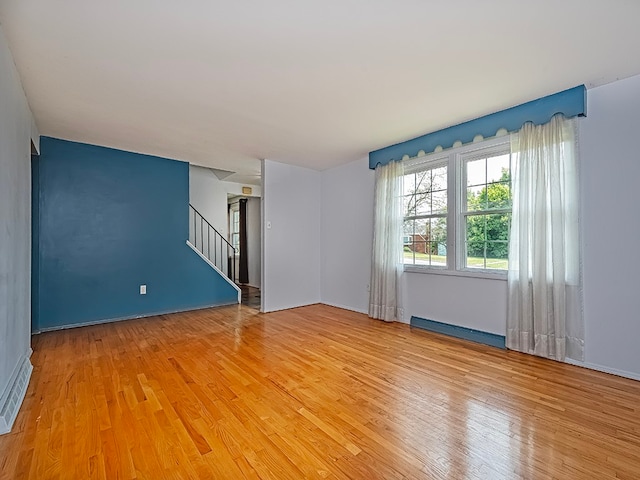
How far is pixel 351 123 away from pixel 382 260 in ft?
6.39

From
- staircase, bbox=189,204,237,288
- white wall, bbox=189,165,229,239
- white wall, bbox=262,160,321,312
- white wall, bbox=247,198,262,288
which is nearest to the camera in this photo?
white wall, bbox=262,160,321,312

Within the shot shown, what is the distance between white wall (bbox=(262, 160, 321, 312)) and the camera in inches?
193

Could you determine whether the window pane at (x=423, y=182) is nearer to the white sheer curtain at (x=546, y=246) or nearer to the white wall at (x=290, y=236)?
the white sheer curtain at (x=546, y=246)

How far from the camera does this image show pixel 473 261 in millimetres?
3535

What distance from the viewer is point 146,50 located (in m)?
2.05

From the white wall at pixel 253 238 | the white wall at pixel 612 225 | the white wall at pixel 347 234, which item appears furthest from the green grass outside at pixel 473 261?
the white wall at pixel 253 238

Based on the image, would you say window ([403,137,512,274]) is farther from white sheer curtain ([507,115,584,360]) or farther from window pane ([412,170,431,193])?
white sheer curtain ([507,115,584,360])

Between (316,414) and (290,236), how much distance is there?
351 centimetres

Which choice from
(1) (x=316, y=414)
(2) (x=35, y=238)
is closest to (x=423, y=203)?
(1) (x=316, y=414)

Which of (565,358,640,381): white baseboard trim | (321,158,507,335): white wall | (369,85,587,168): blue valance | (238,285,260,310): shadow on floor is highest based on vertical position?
(369,85,587,168): blue valance

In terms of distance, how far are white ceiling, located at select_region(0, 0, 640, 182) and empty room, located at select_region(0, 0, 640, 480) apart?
0.02 metres

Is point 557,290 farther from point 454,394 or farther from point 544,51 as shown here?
point 544,51

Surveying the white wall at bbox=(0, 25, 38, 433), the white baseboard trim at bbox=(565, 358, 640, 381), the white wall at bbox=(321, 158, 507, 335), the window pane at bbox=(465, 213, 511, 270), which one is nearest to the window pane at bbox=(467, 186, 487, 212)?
the window pane at bbox=(465, 213, 511, 270)

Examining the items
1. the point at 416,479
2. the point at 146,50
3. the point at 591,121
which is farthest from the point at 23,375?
the point at 591,121
